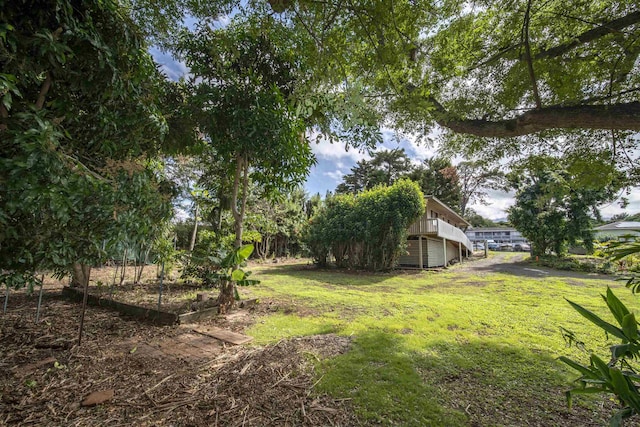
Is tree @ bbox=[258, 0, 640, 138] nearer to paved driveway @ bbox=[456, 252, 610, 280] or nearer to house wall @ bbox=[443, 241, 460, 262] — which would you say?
paved driveway @ bbox=[456, 252, 610, 280]

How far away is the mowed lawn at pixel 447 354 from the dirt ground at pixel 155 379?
0.35m

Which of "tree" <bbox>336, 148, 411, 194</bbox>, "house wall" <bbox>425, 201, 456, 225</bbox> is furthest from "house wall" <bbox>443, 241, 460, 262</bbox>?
"tree" <bbox>336, 148, 411, 194</bbox>

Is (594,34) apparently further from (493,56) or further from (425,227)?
(425,227)

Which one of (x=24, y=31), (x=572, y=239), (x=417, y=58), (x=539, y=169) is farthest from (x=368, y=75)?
(x=572, y=239)

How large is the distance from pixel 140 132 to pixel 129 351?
2.92m

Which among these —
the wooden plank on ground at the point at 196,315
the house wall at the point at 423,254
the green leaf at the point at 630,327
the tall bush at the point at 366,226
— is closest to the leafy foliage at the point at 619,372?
the green leaf at the point at 630,327

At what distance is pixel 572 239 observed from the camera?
53.6ft

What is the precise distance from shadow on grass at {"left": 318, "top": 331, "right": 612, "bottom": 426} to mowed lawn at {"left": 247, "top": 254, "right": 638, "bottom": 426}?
0.03 feet

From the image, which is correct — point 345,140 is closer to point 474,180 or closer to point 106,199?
point 106,199

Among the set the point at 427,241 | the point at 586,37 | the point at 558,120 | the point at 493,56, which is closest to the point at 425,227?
the point at 427,241

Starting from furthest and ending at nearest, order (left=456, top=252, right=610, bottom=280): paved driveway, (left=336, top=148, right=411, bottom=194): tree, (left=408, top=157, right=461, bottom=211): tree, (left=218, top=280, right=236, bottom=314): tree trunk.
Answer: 1. (left=336, top=148, right=411, bottom=194): tree
2. (left=408, top=157, right=461, bottom=211): tree
3. (left=456, top=252, right=610, bottom=280): paved driveway
4. (left=218, top=280, right=236, bottom=314): tree trunk

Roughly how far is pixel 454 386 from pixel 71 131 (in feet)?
15.1

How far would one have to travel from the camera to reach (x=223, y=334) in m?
4.25

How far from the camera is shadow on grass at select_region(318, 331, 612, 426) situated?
2.30 meters
